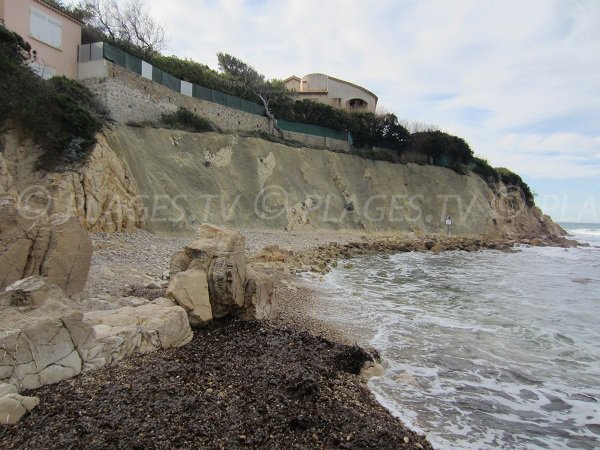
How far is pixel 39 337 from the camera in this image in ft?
13.2

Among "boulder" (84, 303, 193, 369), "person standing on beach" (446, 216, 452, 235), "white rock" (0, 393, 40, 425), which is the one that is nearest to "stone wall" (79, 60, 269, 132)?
"boulder" (84, 303, 193, 369)

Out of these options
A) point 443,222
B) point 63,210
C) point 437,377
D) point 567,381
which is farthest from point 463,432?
point 443,222

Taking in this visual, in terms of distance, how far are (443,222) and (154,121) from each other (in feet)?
90.0

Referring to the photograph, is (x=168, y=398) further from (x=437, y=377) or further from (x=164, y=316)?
(x=437, y=377)

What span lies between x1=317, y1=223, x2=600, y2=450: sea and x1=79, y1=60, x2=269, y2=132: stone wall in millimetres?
14960

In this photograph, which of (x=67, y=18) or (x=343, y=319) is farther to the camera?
(x=67, y=18)

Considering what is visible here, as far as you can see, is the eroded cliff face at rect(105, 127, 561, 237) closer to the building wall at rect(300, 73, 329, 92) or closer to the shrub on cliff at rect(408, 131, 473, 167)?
the shrub on cliff at rect(408, 131, 473, 167)

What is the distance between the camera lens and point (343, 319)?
8484mm

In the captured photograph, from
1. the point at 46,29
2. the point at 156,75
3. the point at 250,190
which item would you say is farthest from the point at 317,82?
the point at 46,29

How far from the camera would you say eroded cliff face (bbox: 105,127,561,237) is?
715 inches

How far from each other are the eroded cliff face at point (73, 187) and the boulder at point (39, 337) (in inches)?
280

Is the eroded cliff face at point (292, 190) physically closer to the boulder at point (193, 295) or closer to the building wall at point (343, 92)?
the boulder at point (193, 295)

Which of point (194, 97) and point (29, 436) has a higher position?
point (194, 97)

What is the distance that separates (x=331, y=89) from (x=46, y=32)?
3053cm
